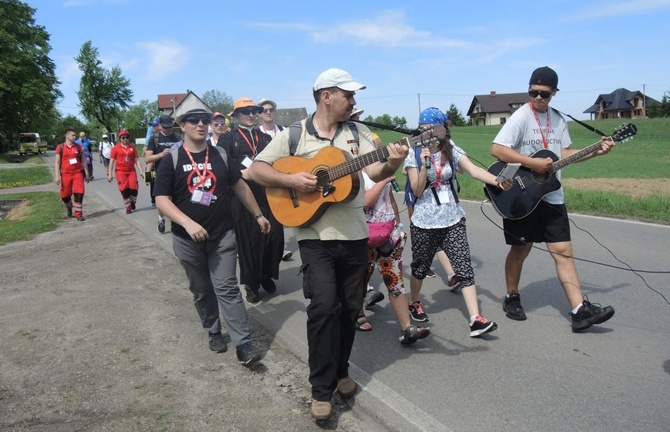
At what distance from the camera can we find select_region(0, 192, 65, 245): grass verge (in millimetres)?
10584

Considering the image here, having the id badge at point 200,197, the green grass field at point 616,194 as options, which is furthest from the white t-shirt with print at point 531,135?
the id badge at point 200,197

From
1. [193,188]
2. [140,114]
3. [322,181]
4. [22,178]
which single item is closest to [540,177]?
[322,181]

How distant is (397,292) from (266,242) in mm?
2034

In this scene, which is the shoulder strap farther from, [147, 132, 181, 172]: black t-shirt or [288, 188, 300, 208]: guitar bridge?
[147, 132, 181, 172]: black t-shirt

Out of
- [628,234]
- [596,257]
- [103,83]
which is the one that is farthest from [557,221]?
[103,83]

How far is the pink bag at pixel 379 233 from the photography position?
464cm

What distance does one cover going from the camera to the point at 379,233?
4637mm

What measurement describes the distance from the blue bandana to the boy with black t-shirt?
1.60 metres

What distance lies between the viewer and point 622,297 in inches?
212

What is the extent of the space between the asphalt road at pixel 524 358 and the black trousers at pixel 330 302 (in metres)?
0.35

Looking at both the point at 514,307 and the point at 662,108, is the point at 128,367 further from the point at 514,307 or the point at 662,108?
the point at 662,108

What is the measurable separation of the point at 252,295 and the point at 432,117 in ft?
9.08

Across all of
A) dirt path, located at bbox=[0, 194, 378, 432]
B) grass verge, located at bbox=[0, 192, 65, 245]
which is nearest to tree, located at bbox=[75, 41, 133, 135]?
grass verge, located at bbox=[0, 192, 65, 245]

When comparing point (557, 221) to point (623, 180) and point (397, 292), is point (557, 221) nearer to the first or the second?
point (397, 292)
